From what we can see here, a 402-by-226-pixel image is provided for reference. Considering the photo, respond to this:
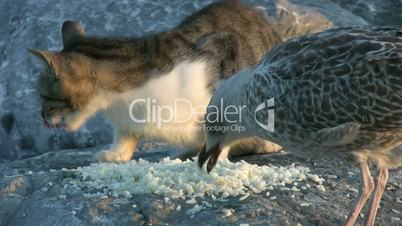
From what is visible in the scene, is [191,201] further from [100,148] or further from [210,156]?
[100,148]

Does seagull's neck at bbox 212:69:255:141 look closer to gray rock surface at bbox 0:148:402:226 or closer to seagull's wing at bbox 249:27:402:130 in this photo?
seagull's wing at bbox 249:27:402:130

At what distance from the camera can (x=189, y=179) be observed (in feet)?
20.1

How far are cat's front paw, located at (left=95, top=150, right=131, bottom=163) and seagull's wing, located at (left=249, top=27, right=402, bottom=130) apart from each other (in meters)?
2.18

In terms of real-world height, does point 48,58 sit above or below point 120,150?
above

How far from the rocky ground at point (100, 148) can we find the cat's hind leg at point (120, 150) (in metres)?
0.25

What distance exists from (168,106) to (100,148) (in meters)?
1.55

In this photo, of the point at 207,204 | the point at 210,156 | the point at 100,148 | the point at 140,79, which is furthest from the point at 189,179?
the point at 100,148

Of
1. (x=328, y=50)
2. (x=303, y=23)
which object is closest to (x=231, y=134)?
(x=328, y=50)

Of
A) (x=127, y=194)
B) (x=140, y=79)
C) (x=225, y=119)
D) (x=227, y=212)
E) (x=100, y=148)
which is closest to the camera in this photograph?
(x=227, y=212)

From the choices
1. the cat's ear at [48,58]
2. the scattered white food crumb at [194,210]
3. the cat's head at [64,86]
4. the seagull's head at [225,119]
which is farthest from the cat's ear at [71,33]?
the scattered white food crumb at [194,210]

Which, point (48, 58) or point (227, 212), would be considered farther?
point (48, 58)

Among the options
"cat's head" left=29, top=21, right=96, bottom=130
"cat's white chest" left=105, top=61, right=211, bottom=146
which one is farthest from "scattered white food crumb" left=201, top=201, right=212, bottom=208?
"cat's head" left=29, top=21, right=96, bottom=130

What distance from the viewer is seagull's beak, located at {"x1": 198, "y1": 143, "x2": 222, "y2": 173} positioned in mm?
6353

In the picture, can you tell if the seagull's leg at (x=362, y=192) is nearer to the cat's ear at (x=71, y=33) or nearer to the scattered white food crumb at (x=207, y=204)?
the scattered white food crumb at (x=207, y=204)
